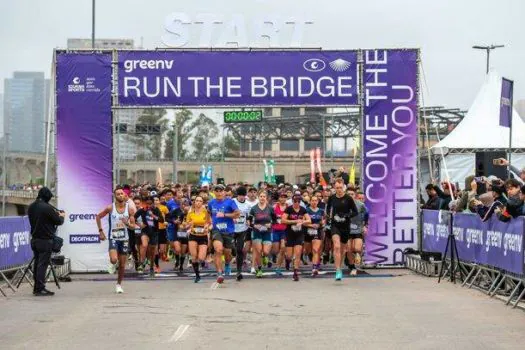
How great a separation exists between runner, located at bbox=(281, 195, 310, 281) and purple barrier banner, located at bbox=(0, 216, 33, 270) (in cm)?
552

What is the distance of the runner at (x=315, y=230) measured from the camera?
19.7 m

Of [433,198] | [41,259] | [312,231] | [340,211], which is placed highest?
[433,198]

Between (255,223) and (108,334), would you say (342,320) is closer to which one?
(108,334)

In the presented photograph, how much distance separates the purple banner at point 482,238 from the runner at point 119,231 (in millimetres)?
6530

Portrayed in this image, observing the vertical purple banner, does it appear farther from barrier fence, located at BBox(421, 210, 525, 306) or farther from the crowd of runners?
barrier fence, located at BBox(421, 210, 525, 306)

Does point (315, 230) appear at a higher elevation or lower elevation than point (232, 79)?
lower

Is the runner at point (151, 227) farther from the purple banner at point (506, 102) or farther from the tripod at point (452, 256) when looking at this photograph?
the purple banner at point (506, 102)

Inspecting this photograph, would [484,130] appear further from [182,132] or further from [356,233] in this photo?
[182,132]

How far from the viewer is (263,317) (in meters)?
12.5

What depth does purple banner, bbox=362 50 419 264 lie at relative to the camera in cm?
2144

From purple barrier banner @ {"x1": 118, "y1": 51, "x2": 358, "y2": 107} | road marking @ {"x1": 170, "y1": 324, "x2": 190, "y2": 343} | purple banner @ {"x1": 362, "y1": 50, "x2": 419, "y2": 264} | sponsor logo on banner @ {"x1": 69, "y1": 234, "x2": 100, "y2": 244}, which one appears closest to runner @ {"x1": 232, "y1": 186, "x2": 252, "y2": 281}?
purple barrier banner @ {"x1": 118, "y1": 51, "x2": 358, "y2": 107}

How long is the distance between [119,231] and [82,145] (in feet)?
18.6

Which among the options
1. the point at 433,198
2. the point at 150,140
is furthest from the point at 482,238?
the point at 150,140

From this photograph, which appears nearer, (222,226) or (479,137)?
(222,226)
